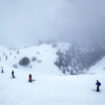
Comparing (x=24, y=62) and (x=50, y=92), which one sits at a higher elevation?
(x=24, y=62)

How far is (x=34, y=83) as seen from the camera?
109ft

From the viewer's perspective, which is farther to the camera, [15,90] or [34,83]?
[34,83]

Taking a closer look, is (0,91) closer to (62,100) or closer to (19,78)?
(19,78)

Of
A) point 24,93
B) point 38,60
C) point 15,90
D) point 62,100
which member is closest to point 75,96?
point 62,100

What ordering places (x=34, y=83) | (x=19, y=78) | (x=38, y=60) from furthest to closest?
(x=38, y=60) → (x=19, y=78) → (x=34, y=83)

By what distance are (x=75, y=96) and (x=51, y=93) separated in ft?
12.3

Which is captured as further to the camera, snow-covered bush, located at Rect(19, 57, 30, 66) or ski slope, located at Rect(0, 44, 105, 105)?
snow-covered bush, located at Rect(19, 57, 30, 66)

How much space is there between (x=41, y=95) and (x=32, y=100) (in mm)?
2049

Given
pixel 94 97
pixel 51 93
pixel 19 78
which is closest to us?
pixel 94 97

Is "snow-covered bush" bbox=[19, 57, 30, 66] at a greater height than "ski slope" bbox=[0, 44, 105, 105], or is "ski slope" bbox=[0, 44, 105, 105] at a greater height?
"snow-covered bush" bbox=[19, 57, 30, 66]

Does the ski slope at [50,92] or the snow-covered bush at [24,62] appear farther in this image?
the snow-covered bush at [24,62]

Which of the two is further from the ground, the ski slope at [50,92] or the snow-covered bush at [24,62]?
the snow-covered bush at [24,62]

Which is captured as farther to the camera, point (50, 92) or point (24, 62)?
point (24, 62)

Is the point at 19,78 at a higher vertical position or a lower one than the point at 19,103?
higher
